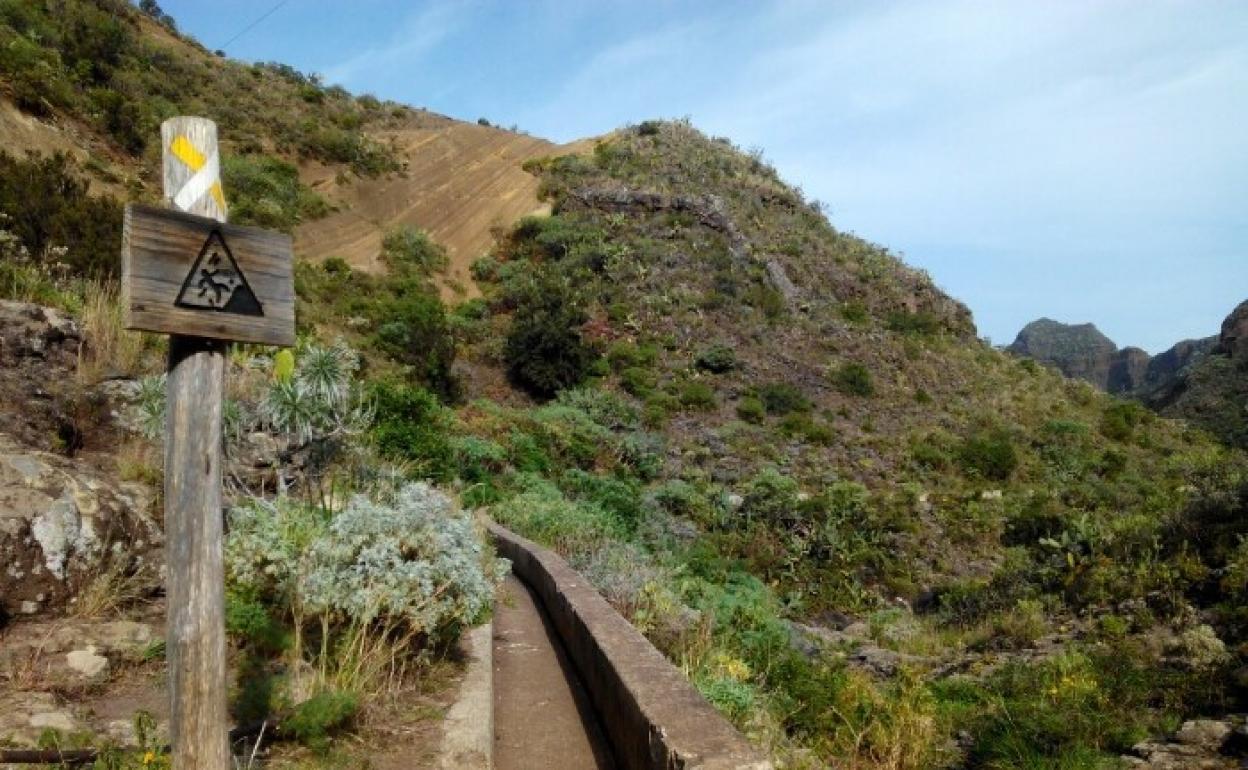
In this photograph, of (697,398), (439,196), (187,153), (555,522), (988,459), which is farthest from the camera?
(439,196)

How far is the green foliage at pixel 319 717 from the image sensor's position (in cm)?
364

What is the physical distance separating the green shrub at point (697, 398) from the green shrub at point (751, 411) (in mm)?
831

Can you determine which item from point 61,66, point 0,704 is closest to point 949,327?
point 61,66

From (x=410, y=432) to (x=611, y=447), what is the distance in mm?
9539

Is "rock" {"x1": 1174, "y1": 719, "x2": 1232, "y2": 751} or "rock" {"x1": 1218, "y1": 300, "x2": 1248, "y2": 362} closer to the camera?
"rock" {"x1": 1174, "y1": 719, "x2": 1232, "y2": 751}

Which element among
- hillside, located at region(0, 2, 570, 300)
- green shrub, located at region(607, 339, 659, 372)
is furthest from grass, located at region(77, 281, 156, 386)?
green shrub, located at region(607, 339, 659, 372)

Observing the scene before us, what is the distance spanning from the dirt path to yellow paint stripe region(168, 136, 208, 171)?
3396 mm

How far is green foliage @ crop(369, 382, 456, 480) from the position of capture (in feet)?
39.3

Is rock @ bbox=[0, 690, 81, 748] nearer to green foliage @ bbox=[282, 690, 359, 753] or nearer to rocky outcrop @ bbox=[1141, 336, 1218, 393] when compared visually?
green foliage @ bbox=[282, 690, 359, 753]

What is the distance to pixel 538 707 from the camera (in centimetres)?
541

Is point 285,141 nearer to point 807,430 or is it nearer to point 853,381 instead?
point 807,430

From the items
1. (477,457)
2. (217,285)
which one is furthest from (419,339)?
(217,285)

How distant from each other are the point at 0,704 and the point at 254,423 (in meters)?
3.70

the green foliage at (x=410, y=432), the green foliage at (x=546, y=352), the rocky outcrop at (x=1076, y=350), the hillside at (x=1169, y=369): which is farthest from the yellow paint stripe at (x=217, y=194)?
the rocky outcrop at (x=1076, y=350)
